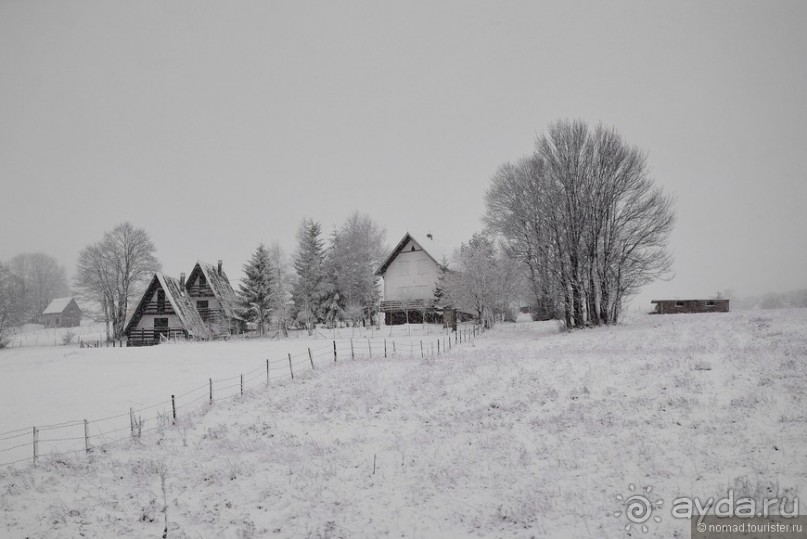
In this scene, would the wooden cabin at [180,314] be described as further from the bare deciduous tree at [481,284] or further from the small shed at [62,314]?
the small shed at [62,314]

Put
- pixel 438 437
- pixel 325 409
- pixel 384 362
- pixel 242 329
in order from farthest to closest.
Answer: pixel 242 329 < pixel 384 362 < pixel 325 409 < pixel 438 437

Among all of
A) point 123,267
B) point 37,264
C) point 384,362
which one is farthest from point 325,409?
point 37,264

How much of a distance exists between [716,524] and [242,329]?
43842mm

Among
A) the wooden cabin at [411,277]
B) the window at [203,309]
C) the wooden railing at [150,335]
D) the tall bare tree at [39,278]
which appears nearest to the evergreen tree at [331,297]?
the wooden cabin at [411,277]

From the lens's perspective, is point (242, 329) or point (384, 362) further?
point (242, 329)

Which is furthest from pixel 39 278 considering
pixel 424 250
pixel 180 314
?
pixel 424 250

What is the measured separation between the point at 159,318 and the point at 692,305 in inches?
2305

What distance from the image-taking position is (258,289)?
128ft

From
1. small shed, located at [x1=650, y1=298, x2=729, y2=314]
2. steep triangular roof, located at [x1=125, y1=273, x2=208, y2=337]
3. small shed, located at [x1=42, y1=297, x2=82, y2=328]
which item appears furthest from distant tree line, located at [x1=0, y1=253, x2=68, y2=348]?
small shed, located at [x1=650, y1=298, x2=729, y2=314]

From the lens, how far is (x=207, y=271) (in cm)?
4569

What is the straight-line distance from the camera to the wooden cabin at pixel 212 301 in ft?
143

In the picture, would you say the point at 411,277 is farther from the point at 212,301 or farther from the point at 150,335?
the point at 150,335

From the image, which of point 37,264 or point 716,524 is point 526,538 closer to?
point 716,524

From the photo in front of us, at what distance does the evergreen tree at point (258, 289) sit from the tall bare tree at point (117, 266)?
616 inches
